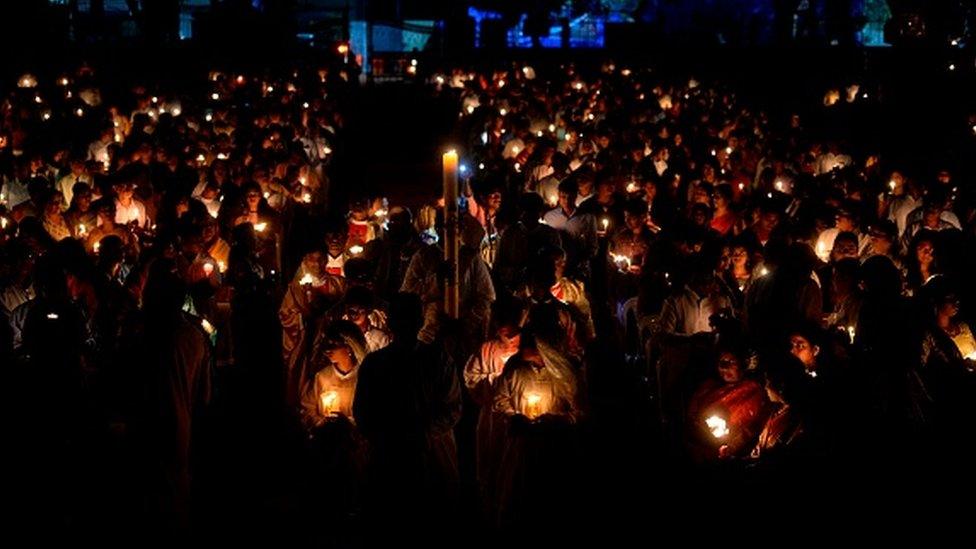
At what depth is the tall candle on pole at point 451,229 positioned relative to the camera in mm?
6207

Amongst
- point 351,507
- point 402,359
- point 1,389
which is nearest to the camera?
point 402,359

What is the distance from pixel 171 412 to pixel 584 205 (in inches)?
210

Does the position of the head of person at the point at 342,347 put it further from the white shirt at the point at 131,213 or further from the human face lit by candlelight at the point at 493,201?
the white shirt at the point at 131,213

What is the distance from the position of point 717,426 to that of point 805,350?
2.89 feet

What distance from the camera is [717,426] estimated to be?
239 inches

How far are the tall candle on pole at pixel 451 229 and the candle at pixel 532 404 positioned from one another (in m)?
0.97

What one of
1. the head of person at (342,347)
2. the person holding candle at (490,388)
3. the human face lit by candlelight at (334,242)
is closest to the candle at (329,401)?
the head of person at (342,347)

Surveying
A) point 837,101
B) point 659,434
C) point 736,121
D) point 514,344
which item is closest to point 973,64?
point 837,101

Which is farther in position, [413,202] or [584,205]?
[413,202]

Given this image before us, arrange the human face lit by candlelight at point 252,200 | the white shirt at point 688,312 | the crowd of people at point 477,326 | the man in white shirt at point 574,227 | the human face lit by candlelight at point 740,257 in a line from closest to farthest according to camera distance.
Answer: the crowd of people at point 477,326 < the white shirt at point 688,312 < the human face lit by candlelight at point 740,257 < the man in white shirt at point 574,227 < the human face lit by candlelight at point 252,200

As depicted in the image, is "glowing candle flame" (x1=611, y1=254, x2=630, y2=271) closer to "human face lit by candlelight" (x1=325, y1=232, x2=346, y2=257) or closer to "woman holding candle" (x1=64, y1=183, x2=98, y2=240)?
"human face lit by candlelight" (x1=325, y1=232, x2=346, y2=257)

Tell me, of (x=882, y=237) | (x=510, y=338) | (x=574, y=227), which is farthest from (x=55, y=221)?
(x=882, y=237)

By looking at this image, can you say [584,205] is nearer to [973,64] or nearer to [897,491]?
[897,491]

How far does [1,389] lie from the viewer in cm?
690
